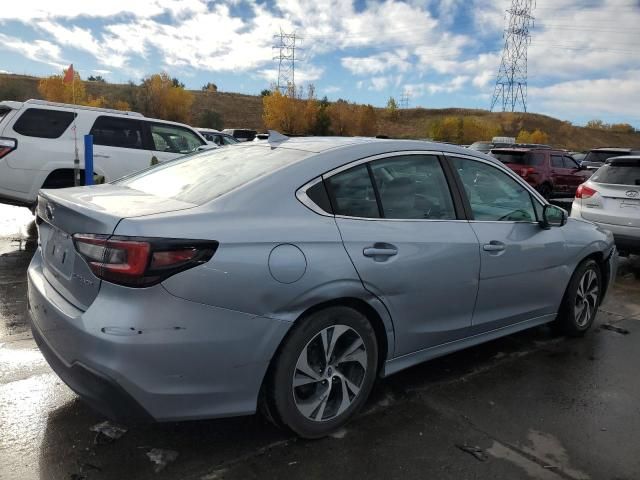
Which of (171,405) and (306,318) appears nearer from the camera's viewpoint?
(171,405)

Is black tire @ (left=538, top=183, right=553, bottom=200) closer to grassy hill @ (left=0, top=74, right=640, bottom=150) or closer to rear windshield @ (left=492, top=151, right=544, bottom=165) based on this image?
rear windshield @ (left=492, top=151, right=544, bottom=165)

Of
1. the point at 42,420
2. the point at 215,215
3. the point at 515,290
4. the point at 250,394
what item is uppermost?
the point at 215,215

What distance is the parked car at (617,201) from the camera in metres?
7.06

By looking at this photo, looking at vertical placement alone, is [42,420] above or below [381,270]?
below

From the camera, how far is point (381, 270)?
2998mm

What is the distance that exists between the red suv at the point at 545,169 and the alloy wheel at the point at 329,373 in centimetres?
1341

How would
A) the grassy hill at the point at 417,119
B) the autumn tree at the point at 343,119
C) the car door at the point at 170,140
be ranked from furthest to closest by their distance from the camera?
the grassy hill at the point at 417,119, the autumn tree at the point at 343,119, the car door at the point at 170,140

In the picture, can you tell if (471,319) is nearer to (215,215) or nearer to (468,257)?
(468,257)

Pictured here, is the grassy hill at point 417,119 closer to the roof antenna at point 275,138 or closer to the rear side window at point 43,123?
the rear side window at point 43,123

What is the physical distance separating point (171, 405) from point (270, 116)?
7558 cm

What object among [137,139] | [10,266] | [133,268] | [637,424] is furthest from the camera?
[137,139]

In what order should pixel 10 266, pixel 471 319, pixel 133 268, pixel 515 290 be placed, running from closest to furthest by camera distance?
pixel 133 268
pixel 471 319
pixel 515 290
pixel 10 266

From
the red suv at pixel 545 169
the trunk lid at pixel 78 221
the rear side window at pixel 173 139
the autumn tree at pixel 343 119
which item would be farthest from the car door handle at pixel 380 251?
the autumn tree at pixel 343 119

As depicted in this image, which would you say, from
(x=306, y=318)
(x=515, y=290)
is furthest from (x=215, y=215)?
(x=515, y=290)
